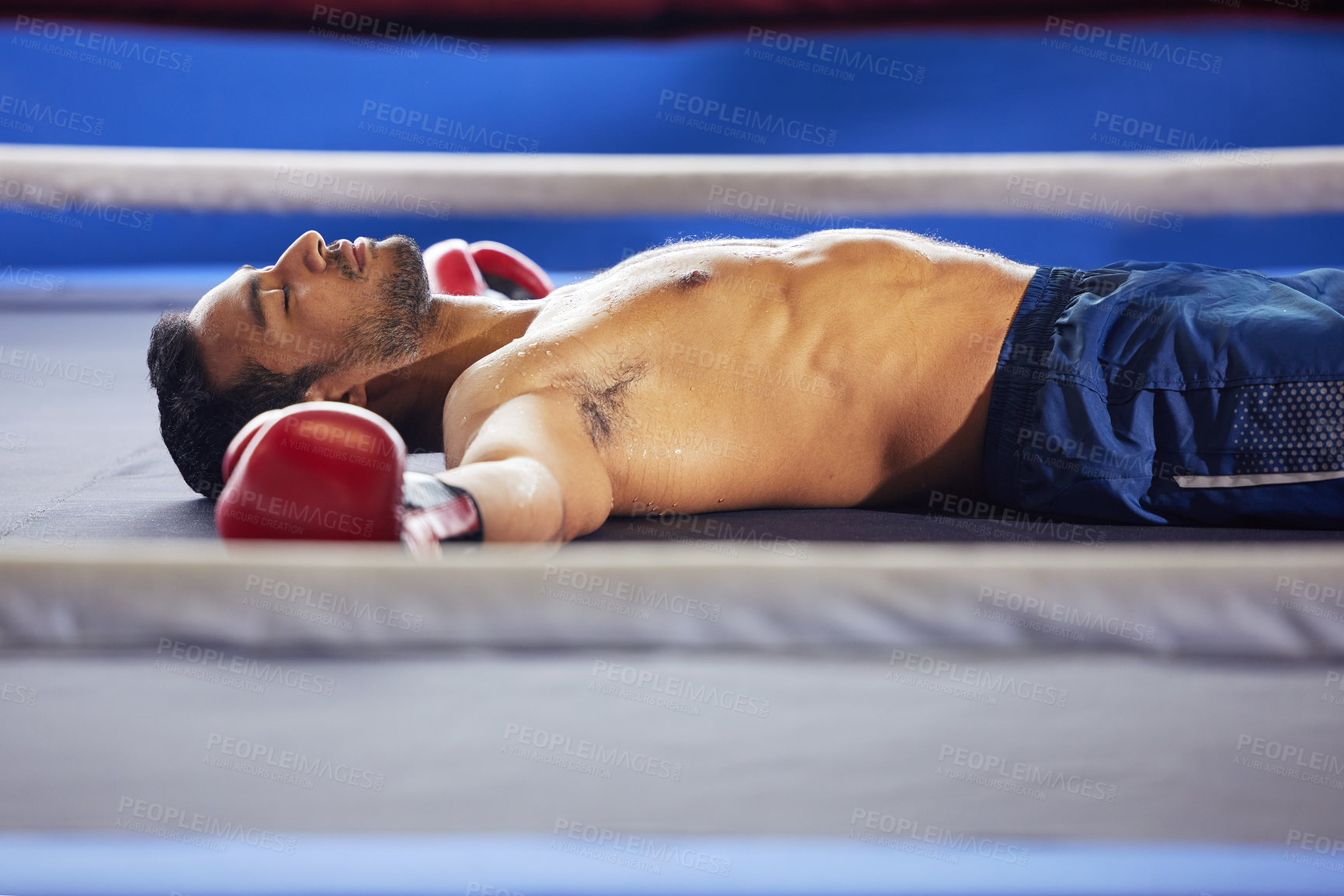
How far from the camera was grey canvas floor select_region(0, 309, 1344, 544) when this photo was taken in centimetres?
108

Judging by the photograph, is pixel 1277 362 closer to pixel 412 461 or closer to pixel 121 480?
pixel 412 461

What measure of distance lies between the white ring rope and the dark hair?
66cm

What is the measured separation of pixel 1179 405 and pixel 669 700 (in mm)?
578

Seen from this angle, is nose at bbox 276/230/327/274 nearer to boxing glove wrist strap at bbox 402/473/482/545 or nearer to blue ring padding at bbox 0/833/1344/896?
boxing glove wrist strap at bbox 402/473/482/545

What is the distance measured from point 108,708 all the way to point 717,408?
61 centimetres

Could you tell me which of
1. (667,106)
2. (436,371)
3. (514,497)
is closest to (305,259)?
(436,371)

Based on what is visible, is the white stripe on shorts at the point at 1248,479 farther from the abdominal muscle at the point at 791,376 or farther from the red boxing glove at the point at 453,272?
the red boxing glove at the point at 453,272

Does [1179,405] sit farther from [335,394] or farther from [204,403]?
[204,403]

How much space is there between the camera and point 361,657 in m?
0.60

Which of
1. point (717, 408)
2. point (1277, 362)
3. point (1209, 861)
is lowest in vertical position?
point (1209, 861)

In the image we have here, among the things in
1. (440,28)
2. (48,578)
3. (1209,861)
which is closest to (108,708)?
(48,578)

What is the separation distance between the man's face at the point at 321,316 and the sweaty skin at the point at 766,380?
217 mm

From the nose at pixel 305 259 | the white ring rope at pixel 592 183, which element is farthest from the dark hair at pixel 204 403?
the white ring rope at pixel 592 183

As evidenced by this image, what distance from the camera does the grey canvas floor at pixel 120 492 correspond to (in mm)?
1078
